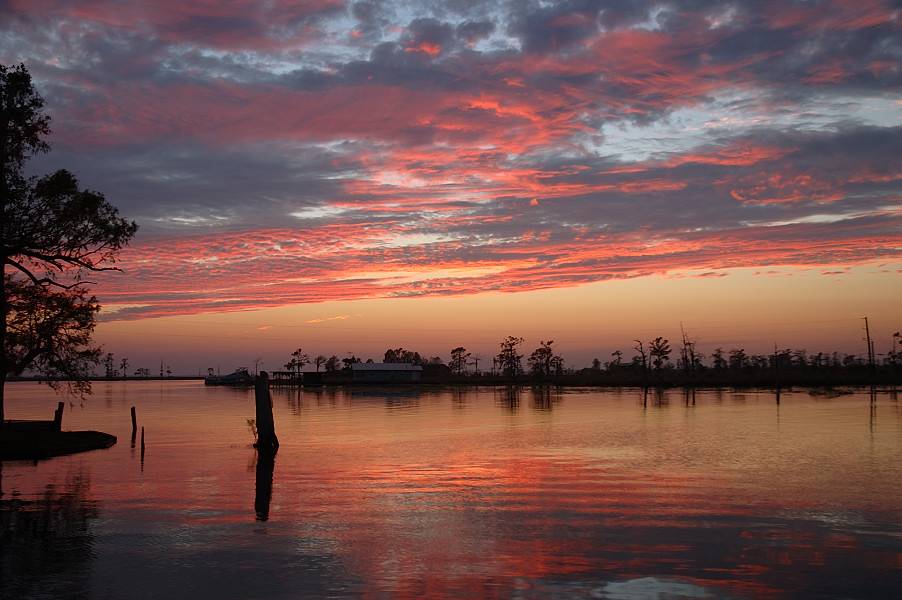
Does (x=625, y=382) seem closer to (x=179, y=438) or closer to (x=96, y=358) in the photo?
Result: (x=179, y=438)

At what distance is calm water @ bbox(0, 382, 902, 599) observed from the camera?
1516cm

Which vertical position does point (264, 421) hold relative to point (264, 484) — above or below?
above

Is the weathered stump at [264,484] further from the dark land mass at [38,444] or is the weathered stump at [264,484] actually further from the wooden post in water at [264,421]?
the dark land mass at [38,444]

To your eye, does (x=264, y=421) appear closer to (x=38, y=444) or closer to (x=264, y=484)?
(x=38, y=444)

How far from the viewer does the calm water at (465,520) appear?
49.8 feet

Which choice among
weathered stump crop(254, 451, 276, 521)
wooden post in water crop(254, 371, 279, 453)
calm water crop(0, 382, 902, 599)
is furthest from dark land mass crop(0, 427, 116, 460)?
weathered stump crop(254, 451, 276, 521)

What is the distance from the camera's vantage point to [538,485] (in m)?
27.8

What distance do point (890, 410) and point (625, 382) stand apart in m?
95.1

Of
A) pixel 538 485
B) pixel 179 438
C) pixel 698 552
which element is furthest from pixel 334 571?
pixel 179 438

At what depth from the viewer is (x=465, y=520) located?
21.5m

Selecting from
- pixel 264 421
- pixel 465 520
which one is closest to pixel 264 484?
pixel 465 520

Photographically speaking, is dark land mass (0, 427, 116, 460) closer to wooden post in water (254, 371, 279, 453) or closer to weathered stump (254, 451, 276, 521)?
wooden post in water (254, 371, 279, 453)

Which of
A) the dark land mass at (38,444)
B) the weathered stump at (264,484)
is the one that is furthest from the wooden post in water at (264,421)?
the dark land mass at (38,444)

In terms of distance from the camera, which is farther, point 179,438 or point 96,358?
point 179,438
